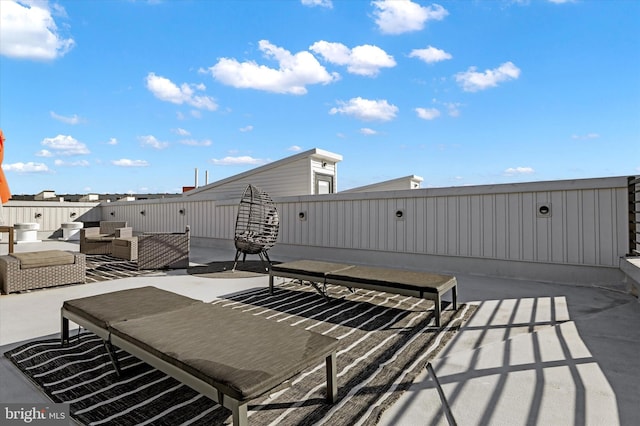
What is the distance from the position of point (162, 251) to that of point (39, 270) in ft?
5.83

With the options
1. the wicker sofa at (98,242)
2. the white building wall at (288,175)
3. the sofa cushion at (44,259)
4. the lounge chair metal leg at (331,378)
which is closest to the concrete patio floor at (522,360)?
the lounge chair metal leg at (331,378)

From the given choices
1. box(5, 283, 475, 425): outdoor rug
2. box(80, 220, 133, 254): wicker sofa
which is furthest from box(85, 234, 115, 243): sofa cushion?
box(5, 283, 475, 425): outdoor rug

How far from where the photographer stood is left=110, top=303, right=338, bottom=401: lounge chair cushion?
133 cm

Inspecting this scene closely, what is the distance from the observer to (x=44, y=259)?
14.2ft

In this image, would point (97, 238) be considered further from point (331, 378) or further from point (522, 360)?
point (522, 360)

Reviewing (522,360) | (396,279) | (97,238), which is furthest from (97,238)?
(522,360)

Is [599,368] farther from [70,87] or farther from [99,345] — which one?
[70,87]

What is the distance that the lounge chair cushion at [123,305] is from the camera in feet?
6.76

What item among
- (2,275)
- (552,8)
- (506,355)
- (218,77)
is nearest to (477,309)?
(506,355)

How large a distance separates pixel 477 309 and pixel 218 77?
9.79m

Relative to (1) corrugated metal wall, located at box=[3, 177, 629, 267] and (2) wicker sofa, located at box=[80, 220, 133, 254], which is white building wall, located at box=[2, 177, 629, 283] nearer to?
(1) corrugated metal wall, located at box=[3, 177, 629, 267]

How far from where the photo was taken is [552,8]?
21.1ft

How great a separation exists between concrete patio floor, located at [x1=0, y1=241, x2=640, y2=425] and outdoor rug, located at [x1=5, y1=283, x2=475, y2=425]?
0.36 feet

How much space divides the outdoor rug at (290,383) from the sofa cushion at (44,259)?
2238mm
